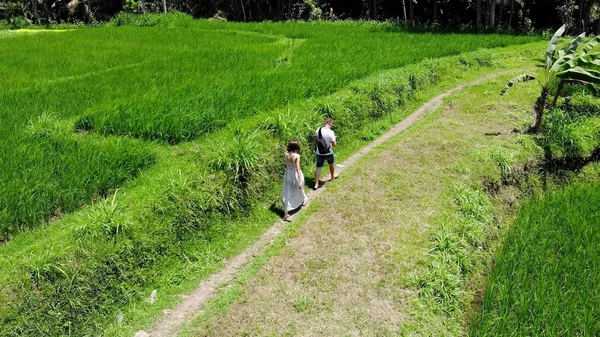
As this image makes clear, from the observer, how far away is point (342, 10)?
110ft

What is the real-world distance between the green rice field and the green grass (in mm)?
4328

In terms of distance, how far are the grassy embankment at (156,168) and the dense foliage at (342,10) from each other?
61.4 feet

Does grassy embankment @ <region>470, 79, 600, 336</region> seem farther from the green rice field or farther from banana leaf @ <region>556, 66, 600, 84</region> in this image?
the green rice field

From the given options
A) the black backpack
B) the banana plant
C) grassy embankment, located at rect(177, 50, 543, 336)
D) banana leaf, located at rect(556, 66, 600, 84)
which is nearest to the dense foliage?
the banana plant

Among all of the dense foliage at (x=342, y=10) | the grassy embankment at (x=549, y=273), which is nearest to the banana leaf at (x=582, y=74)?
the grassy embankment at (x=549, y=273)

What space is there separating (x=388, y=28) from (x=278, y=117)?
15229mm

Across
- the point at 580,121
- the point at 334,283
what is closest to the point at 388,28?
the point at 580,121

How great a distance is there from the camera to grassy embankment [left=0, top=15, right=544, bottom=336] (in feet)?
12.6

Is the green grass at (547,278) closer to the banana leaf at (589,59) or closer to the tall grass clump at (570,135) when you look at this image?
the tall grass clump at (570,135)

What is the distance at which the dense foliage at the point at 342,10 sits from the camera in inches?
1051

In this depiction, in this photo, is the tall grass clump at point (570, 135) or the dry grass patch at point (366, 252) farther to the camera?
the tall grass clump at point (570, 135)

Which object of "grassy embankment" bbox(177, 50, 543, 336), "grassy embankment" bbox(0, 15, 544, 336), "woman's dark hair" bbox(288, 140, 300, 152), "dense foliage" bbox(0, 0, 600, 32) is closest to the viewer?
"grassy embankment" bbox(0, 15, 544, 336)

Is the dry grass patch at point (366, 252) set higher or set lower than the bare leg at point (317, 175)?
lower

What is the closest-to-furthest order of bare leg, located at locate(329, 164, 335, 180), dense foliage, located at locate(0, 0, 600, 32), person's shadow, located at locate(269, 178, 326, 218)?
person's shadow, located at locate(269, 178, 326, 218) → bare leg, located at locate(329, 164, 335, 180) → dense foliage, located at locate(0, 0, 600, 32)
